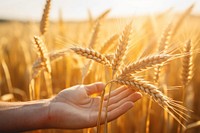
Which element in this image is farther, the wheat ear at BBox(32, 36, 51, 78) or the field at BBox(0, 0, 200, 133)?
the wheat ear at BBox(32, 36, 51, 78)

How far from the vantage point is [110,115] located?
1.58m

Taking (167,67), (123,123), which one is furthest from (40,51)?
(167,67)

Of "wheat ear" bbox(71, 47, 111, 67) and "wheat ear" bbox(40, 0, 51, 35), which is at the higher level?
"wheat ear" bbox(40, 0, 51, 35)

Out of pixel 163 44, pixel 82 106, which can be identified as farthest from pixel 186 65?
pixel 82 106

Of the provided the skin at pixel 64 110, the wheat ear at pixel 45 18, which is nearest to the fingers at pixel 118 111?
Answer: the skin at pixel 64 110

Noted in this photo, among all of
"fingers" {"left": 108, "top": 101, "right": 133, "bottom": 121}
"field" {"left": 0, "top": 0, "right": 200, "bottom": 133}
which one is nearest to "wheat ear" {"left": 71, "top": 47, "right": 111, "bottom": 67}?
"field" {"left": 0, "top": 0, "right": 200, "bottom": 133}

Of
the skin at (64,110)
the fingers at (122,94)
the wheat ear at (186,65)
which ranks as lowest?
the skin at (64,110)

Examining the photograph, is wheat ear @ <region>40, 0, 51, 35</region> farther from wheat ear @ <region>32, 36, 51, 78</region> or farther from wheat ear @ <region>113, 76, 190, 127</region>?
wheat ear @ <region>113, 76, 190, 127</region>

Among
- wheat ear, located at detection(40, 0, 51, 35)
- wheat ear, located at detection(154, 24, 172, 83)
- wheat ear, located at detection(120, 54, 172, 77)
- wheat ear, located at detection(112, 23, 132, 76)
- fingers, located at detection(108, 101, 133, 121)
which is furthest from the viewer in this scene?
wheat ear, located at detection(40, 0, 51, 35)

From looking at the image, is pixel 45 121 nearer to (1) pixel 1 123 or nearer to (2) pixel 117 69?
(1) pixel 1 123

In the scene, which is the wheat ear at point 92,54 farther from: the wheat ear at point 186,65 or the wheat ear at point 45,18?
the wheat ear at point 45,18

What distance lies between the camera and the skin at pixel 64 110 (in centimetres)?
162

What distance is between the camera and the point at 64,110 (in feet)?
5.42

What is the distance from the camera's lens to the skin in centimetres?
162
